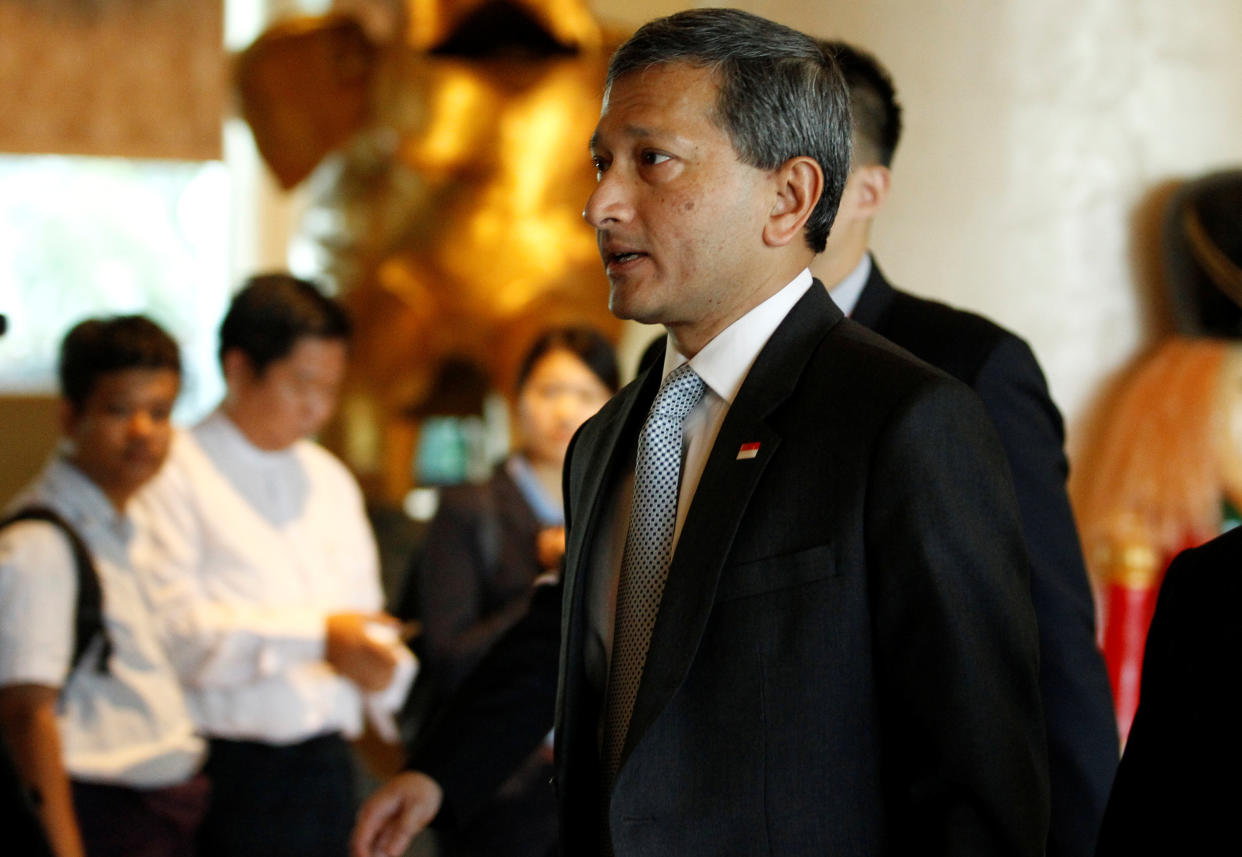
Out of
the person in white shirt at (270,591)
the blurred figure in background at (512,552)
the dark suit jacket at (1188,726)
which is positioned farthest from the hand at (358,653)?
the dark suit jacket at (1188,726)

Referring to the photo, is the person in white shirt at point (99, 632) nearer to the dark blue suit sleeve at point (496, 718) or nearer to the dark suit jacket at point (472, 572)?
the dark suit jacket at point (472, 572)

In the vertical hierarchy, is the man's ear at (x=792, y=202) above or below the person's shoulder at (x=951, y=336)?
above

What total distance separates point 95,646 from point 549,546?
1069 mm

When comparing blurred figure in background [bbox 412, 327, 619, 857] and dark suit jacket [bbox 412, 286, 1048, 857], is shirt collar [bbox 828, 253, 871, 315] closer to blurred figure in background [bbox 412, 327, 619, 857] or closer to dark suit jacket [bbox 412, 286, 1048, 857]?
dark suit jacket [bbox 412, 286, 1048, 857]

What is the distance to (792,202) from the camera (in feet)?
4.68

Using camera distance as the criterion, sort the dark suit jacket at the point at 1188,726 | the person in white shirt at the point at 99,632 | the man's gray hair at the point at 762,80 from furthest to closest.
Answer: the person in white shirt at the point at 99,632, the man's gray hair at the point at 762,80, the dark suit jacket at the point at 1188,726

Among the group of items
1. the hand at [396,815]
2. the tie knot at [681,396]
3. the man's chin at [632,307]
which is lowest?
the hand at [396,815]

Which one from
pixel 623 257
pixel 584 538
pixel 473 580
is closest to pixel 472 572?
pixel 473 580

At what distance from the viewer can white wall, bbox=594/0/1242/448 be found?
3486mm

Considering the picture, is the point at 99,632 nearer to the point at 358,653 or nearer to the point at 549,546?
the point at 358,653

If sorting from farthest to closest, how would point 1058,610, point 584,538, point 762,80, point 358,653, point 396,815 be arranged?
point 358,653 < point 1058,610 < point 396,815 < point 584,538 < point 762,80

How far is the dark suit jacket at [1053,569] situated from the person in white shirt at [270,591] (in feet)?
5.45

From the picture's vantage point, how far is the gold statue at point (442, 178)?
5.86 meters

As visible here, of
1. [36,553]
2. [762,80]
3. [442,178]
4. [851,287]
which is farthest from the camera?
[442,178]
